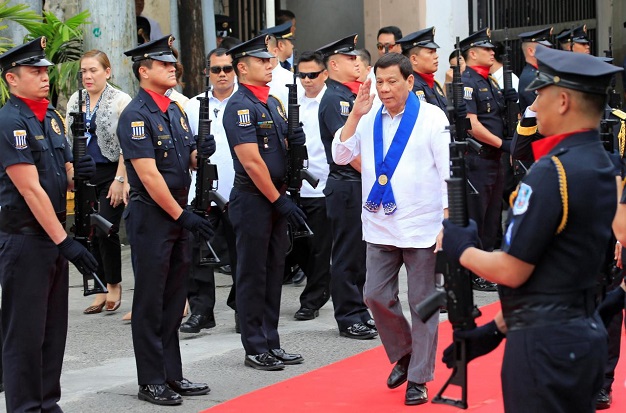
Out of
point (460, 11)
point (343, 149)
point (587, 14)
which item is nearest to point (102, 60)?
point (343, 149)

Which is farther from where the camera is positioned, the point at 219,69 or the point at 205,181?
the point at 219,69

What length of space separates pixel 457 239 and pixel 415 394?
2615mm

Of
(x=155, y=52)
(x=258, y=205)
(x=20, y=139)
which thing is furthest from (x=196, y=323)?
(x=20, y=139)

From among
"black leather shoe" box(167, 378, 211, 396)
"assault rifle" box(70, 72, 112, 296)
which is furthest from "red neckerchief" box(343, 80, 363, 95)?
"black leather shoe" box(167, 378, 211, 396)

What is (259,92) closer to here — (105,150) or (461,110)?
(105,150)

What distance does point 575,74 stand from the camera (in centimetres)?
408

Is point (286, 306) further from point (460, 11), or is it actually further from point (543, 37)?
point (460, 11)

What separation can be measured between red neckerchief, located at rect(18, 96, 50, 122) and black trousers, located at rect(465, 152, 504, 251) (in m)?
5.00

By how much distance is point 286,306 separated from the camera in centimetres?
990

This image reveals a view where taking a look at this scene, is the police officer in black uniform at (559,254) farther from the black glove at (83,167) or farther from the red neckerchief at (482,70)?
the red neckerchief at (482,70)

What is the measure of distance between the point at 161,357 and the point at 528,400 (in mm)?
3216

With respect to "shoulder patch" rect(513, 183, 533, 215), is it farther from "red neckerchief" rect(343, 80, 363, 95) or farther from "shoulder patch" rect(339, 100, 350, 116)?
"red neckerchief" rect(343, 80, 363, 95)

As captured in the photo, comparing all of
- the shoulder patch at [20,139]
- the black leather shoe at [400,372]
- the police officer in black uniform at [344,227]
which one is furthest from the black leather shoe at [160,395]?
the police officer in black uniform at [344,227]

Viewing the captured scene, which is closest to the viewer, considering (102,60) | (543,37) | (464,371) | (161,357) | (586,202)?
(586,202)
